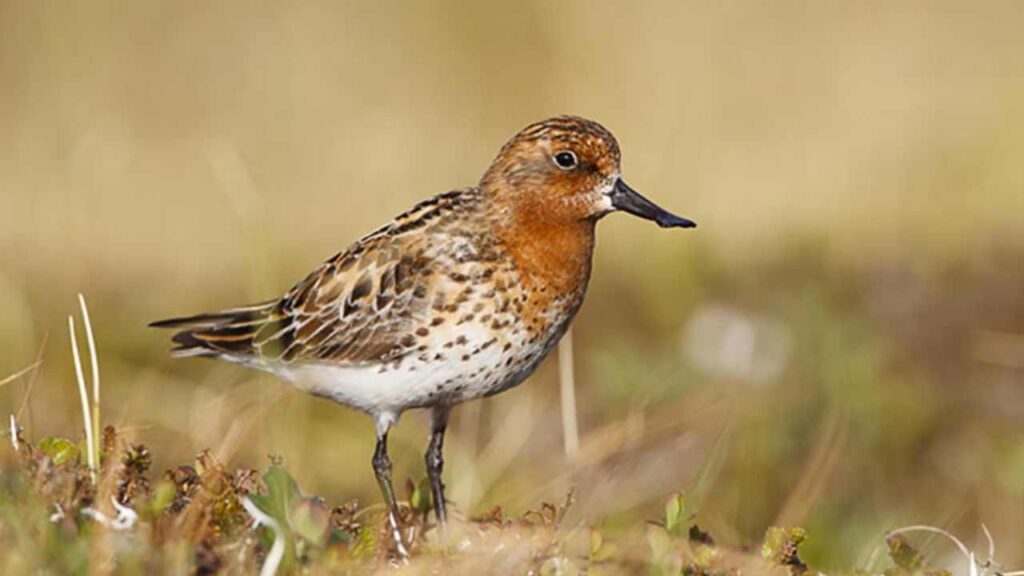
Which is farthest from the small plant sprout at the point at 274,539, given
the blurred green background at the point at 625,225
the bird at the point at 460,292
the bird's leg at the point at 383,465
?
the bird at the point at 460,292

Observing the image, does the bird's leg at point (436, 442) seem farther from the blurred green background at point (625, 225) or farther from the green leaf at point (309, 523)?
the green leaf at point (309, 523)

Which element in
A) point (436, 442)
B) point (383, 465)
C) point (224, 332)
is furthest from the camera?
point (224, 332)

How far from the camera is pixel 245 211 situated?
248 inches

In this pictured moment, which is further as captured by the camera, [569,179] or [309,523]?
[569,179]

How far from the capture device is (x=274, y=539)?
4172 mm

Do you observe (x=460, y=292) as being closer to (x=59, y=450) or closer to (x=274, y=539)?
(x=59, y=450)

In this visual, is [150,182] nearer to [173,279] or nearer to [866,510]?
[173,279]

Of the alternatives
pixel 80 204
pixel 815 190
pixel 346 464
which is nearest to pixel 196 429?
pixel 346 464

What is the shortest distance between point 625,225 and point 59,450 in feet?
24.9

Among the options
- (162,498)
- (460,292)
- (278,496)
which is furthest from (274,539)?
(460,292)

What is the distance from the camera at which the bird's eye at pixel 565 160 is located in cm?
592

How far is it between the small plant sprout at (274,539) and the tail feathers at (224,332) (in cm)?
206

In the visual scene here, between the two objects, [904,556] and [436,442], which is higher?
[904,556]

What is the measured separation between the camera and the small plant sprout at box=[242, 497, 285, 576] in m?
4.01
